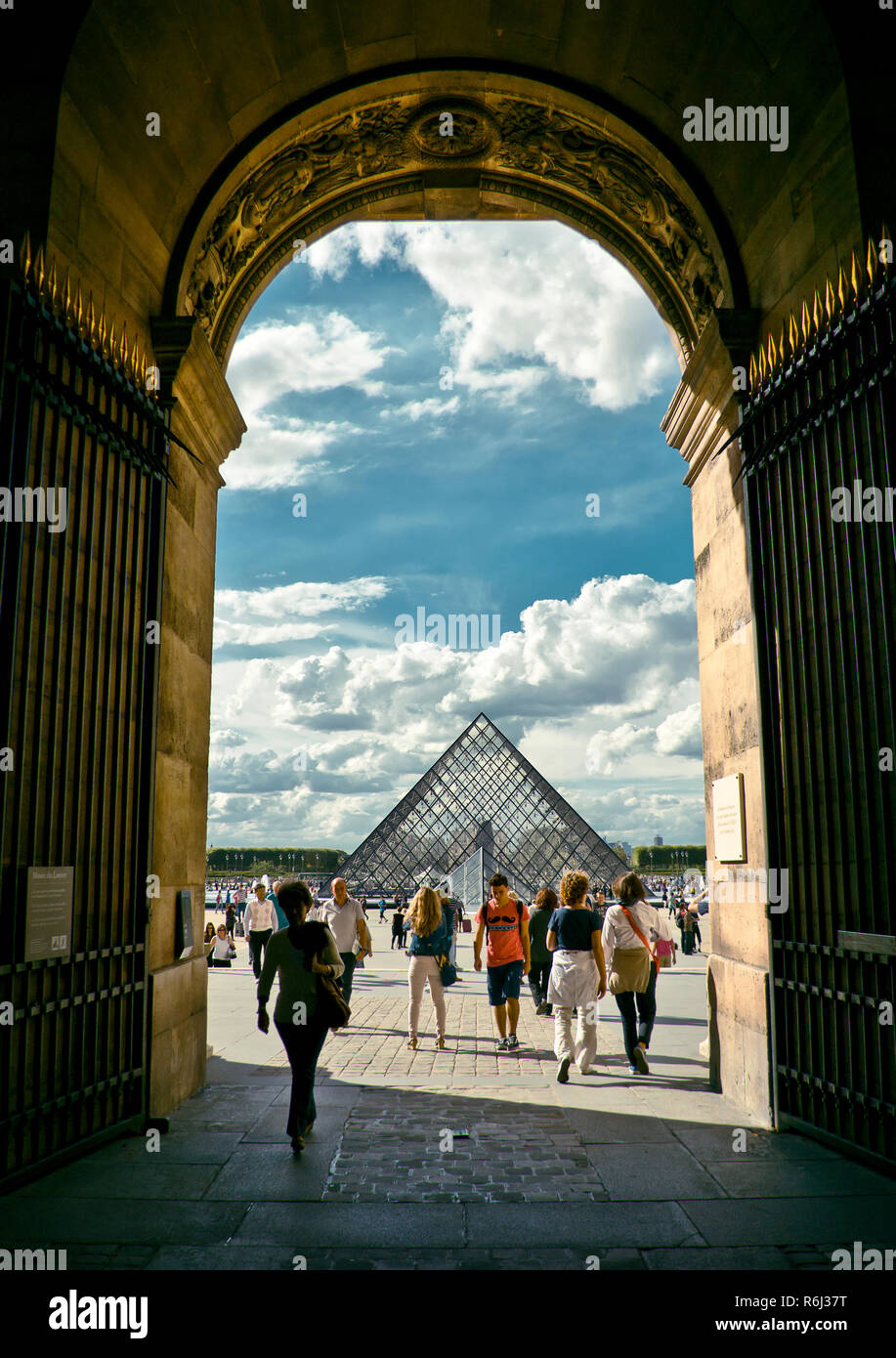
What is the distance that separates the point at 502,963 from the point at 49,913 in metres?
4.03

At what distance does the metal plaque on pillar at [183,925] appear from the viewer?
5.45m

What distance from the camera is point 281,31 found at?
536 centimetres

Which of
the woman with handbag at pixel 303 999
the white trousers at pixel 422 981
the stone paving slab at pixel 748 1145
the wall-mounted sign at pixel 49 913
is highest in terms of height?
the wall-mounted sign at pixel 49 913

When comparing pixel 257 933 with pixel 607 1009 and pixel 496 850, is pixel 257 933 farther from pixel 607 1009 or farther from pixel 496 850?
pixel 496 850

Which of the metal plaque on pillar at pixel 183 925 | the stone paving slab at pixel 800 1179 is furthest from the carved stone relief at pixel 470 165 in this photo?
the stone paving slab at pixel 800 1179

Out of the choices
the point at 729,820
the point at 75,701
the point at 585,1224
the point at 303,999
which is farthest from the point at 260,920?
the point at 585,1224

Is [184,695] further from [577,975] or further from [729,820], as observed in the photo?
[729,820]

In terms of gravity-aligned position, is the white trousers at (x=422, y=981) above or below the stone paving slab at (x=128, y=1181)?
above

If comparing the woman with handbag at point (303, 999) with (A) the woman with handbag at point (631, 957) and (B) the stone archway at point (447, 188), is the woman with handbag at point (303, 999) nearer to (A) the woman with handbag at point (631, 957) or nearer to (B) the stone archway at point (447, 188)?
(B) the stone archway at point (447, 188)

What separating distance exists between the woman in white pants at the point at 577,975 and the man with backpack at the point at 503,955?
0.83 m

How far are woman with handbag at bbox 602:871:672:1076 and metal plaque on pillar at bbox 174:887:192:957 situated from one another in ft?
8.52

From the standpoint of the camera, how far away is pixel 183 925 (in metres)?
5.48
